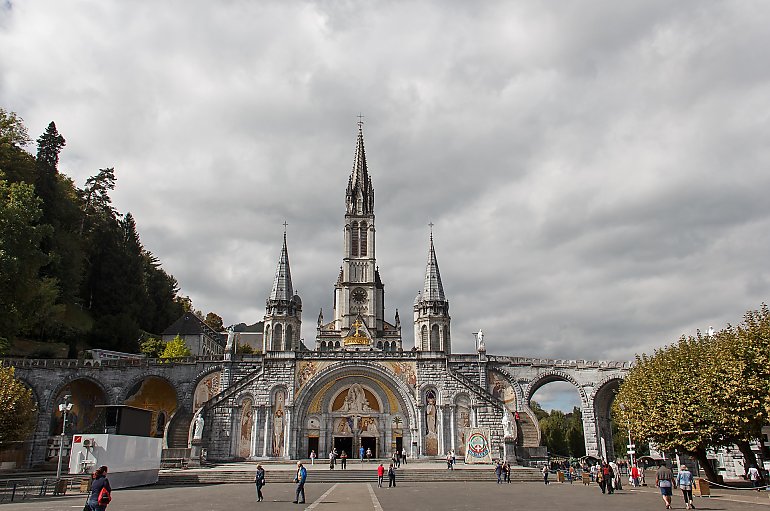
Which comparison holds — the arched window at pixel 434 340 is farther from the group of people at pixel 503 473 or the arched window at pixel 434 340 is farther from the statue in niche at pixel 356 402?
the group of people at pixel 503 473

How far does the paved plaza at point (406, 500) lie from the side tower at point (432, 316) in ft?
144

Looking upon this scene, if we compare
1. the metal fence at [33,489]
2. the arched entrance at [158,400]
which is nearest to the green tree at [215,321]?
the arched entrance at [158,400]

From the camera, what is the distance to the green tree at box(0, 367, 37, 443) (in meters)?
28.0

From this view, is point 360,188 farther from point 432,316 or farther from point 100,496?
point 100,496

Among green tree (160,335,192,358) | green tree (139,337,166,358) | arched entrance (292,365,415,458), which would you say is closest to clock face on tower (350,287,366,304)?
green tree (139,337,166,358)

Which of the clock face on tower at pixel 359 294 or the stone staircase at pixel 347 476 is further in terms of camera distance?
the clock face on tower at pixel 359 294

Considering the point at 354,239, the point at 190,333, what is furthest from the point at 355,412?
the point at 354,239

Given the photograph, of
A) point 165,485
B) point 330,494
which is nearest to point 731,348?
point 330,494

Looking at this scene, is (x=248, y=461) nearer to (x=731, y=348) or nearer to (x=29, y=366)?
(x=29, y=366)

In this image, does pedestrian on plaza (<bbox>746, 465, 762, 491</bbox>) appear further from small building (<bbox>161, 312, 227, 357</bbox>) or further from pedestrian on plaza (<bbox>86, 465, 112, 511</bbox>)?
small building (<bbox>161, 312, 227, 357</bbox>)

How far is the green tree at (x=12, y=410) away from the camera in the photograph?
28.0 m

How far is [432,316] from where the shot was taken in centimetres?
6838

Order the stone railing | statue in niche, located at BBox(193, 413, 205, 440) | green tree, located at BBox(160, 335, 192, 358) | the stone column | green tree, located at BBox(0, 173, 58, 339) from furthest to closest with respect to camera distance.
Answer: green tree, located at BBox(160, 335, 192, 358) → the stone railing → the stone column → statue in niche, located at BBox(193, 413, 205, 440) → green tree, located at BBox(0, 173, 58, 339)

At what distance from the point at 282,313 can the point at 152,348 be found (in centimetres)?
1691
